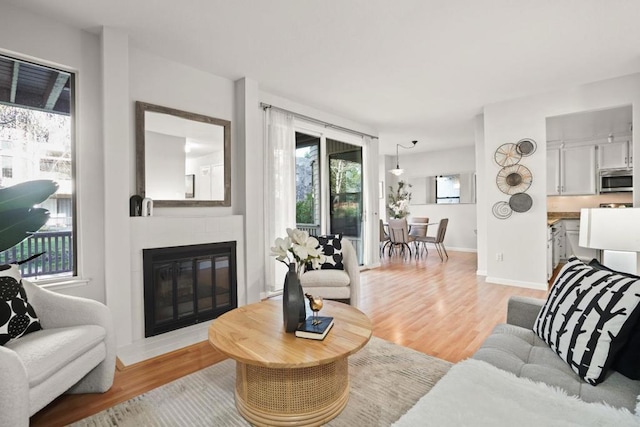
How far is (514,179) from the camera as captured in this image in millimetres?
4566

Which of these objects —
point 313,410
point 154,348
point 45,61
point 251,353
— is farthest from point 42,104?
point 313,410

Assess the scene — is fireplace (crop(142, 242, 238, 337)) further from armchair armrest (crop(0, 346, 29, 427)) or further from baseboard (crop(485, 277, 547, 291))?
baseboard (crop(485, 277, 547, 291))

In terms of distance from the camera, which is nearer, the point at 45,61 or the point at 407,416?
the point at 407,416

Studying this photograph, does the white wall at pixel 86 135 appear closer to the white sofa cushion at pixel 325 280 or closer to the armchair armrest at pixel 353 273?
the white sofa cushion at pixel 325 280

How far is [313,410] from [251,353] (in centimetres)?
45

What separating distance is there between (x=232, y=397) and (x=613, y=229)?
246 centimetres

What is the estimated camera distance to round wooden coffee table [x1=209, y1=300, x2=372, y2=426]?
154 centimetres

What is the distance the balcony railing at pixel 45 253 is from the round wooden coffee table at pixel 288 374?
5.71 feet

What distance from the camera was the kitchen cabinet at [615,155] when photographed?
569 centimetres

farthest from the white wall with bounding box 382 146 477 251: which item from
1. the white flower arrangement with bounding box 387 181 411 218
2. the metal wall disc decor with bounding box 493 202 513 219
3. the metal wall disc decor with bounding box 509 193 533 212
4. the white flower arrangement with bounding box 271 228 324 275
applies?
the white flower arrangement with bounding box 271 228 324 275

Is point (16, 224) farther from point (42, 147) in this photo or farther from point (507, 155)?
point (507, 155)

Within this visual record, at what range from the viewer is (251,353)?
155cm

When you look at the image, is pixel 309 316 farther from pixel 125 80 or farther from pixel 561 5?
pixel 561 5

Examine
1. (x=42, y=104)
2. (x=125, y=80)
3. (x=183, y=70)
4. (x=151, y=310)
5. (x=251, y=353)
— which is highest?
(x=183, y=70)
